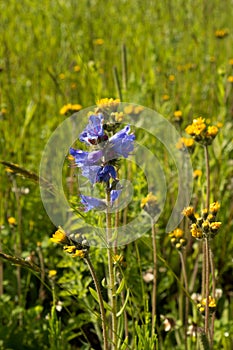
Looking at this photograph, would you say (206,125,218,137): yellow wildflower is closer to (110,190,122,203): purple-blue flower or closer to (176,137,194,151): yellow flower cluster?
(176,137,194,151): yellow flower cluster

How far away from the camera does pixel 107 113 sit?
1.24 meters

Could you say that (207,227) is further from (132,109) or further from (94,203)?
(132,109)

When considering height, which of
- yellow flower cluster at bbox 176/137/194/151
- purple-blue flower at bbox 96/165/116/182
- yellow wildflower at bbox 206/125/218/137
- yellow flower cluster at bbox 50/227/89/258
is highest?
yellow flower cluster at bbox 176/137/194/151

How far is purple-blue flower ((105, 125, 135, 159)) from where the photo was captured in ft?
2.89

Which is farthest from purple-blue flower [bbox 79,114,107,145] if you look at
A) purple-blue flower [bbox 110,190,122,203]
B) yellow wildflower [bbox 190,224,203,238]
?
yellow wildflower [bbox 190,224,203,238]

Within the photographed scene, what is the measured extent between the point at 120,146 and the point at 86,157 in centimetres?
6

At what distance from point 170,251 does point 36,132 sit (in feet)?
2.74

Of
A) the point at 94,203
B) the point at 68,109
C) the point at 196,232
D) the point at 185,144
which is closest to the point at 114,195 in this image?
the point at 94,203

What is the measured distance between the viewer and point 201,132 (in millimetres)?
1273

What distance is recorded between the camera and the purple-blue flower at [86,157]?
87cm

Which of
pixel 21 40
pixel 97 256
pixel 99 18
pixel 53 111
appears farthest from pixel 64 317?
pixel 99 18

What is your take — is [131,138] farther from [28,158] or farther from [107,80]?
[107,80]

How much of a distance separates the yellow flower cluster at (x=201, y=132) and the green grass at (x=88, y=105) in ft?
0.53

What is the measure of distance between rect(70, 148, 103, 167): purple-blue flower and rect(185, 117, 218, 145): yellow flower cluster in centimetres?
45
